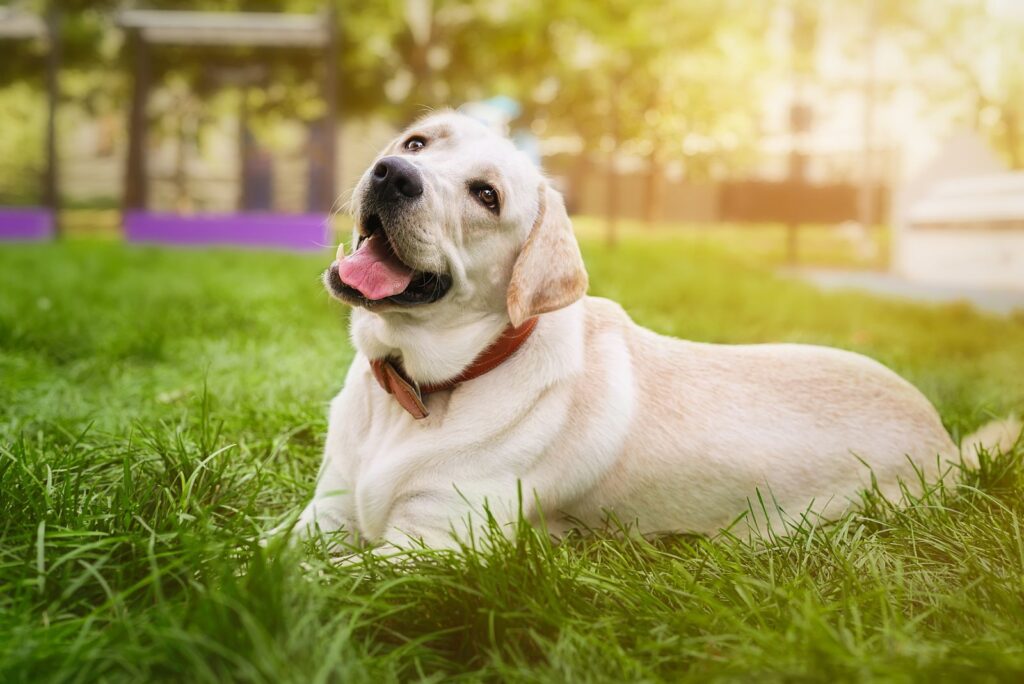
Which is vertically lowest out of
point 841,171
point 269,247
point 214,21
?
point 269,247

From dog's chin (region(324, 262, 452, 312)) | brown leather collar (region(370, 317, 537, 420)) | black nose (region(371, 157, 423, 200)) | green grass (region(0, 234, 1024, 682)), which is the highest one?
black nose (region(371, 157, 423, 200))

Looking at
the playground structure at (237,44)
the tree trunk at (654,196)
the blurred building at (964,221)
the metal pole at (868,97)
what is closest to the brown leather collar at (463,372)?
the blurred building at (964,221)

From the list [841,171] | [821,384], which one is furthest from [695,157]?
[821,384]

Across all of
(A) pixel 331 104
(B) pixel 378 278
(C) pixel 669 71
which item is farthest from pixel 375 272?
(C) pixel 669 71

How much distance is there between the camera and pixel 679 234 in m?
15.1

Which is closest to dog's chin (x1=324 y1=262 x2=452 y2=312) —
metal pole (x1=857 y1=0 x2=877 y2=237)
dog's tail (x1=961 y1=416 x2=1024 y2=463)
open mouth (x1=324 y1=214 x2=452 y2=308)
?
open mouth (x1=324 y1=214 x2=452 y2=308)

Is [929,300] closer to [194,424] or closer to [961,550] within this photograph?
[961,550]

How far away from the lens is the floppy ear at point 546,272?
7.13 feet

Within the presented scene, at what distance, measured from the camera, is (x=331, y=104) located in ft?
40.8

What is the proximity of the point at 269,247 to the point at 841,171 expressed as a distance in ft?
30.9

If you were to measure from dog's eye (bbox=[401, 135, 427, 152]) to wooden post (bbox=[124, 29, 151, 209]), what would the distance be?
38.9 feet

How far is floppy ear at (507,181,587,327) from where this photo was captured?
2.17 meters

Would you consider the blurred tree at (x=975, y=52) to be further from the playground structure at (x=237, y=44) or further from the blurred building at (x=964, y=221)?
the playground structure at (x=237, y=44)

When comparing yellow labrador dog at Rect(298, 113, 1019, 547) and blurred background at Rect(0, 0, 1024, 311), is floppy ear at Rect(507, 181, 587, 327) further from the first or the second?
blurred background at Rect(0, 0, 1024, 311)
